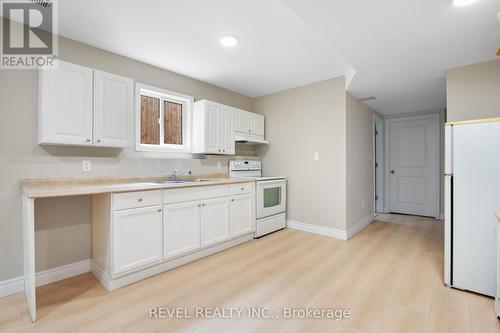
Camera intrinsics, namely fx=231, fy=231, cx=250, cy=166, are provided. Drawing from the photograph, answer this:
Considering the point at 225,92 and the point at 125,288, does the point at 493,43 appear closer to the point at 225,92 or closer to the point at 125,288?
the point at 225,92

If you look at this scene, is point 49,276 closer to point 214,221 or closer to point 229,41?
point 214,221

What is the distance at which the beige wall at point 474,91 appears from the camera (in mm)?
2453

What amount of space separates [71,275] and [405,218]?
18.4 ft

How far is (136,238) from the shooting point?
2207 mm

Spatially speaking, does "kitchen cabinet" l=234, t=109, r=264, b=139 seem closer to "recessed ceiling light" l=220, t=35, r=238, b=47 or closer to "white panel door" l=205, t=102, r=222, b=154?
"white panel door" l=205, t=102, r=222, b=154

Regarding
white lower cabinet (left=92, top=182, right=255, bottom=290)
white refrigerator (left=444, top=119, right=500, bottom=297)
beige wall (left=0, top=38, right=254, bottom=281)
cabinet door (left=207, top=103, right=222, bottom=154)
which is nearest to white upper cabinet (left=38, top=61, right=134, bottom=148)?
beige wall (left=0, top=38, right=254, bottom=281)

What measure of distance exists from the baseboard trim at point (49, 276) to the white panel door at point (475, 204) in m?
3.67

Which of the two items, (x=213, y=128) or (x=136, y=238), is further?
(x=213, y=128)

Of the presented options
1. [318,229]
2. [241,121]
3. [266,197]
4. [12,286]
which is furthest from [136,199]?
[318,229]

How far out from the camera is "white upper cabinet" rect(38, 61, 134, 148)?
2.07 meters

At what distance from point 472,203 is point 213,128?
301cm

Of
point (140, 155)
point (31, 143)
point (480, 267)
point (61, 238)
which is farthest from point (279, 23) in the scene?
point (61, 238)

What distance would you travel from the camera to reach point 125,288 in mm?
2131

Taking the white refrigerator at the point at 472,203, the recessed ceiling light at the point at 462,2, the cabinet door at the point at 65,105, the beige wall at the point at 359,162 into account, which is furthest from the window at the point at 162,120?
the white refrigerator at the point at 472,203
